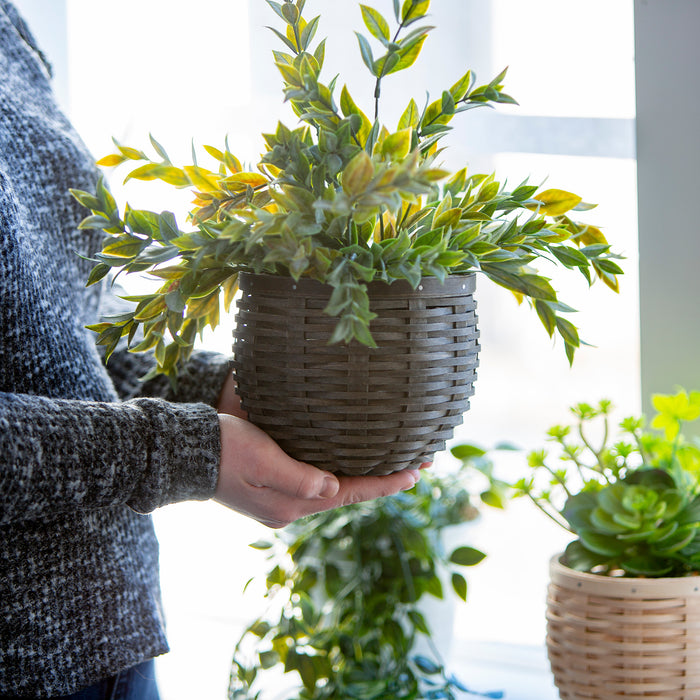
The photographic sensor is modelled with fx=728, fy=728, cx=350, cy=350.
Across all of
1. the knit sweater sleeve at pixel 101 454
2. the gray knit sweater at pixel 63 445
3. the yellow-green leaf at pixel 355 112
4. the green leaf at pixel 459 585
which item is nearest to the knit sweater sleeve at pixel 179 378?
the gray knit sweater at pixel 63 445

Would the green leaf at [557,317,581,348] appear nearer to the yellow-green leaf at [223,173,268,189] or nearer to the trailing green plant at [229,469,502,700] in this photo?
the yellow-green leaf at [223,173,268,189]

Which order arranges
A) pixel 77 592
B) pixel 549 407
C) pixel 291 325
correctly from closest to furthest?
1. pixel 291 325
2. pixel 77 592
3. pixel 549 407

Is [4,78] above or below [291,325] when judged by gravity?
above

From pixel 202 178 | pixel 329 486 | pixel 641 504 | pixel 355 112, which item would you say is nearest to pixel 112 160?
pixel 202 178

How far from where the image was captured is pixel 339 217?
47 cm

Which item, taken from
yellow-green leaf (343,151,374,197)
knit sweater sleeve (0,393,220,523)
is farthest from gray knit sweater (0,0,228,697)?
yellow-green leaf (343,151,374,197)

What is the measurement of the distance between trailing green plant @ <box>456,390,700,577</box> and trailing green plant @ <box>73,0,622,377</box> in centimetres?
33

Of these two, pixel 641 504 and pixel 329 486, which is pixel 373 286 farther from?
pixel 641 504

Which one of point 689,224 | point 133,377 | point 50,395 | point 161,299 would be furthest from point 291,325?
point 689,224

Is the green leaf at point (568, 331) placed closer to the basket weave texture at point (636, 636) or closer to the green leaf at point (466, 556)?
the basket weave texture at point (636, 636)

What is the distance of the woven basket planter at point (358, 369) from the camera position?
51cm

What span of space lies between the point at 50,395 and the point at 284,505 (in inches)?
9.1

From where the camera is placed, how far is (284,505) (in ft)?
1.99

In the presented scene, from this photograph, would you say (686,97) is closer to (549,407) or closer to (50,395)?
(549,407)
